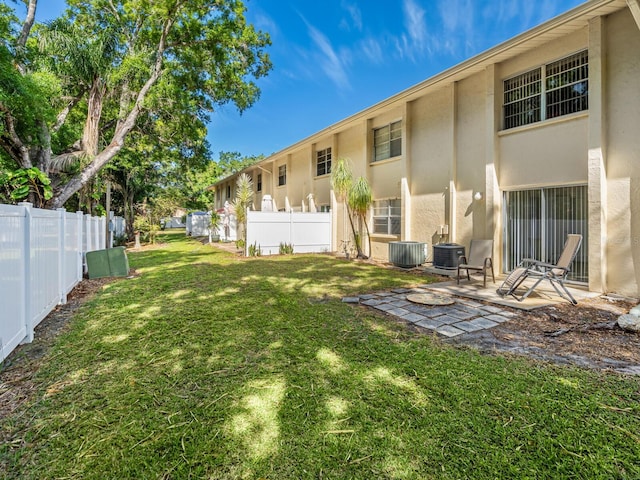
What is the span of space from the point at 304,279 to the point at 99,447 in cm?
629

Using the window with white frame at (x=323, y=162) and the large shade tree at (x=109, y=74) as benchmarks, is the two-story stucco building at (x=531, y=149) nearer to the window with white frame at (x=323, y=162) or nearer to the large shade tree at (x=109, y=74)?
the window with white frame at (x=323, y=162)

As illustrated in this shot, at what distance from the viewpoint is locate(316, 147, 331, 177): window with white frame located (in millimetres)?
16031

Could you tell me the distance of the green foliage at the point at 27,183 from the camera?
702 centimetres

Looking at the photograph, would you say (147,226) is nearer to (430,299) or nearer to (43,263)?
(43,263)

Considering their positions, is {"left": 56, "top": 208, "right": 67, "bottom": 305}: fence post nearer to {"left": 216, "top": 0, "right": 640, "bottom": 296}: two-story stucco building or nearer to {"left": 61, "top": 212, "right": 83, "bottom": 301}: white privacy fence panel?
{"left": 61, "top": 212, "right": 83, "bottom": 301}: white privacy fence panel

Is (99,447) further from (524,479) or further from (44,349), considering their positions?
(524,479)

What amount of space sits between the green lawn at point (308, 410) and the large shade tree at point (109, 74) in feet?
22.5

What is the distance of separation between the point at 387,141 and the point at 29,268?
37.6 ft

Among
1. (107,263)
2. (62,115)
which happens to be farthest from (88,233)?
(62,115)

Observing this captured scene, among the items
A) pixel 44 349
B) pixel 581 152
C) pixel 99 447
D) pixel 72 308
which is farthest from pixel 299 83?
pixel 99 447

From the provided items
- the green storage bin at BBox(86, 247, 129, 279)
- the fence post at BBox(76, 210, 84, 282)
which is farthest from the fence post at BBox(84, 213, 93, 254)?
the fence post at BBox(76, 210, 84, 282)

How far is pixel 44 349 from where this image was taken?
3.78 meters

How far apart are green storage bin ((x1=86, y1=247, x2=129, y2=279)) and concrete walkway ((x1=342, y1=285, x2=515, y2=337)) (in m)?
6.55

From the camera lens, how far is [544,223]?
761 centimetres
